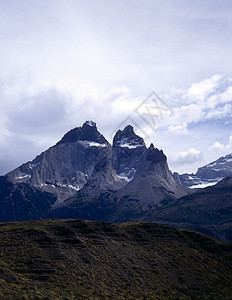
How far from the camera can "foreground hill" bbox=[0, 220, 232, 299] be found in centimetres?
6471

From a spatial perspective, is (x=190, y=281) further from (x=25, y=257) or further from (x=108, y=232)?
(x=25, y=257)

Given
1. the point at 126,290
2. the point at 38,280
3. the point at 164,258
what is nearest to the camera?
the point at 38,280

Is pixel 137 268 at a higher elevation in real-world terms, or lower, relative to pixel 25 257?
lower

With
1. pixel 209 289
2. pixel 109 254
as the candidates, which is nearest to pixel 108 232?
pixel 109 254

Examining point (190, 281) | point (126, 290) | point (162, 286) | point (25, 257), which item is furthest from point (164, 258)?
point (25, 257)

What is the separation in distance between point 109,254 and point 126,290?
1660 cm

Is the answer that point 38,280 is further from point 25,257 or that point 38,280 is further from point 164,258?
point 164,258

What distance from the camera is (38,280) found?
6456cm

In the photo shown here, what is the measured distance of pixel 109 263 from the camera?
81.9 metres

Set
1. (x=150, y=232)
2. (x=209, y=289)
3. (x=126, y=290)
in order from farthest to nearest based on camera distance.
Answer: (x=150, y=232) → (x=209, y=289) → (x=126, y=290)

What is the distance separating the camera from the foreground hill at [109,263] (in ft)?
212

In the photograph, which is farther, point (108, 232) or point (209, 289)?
point (108, 232)

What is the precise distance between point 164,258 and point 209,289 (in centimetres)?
1480

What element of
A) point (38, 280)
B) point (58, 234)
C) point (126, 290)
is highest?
point (58, 234)
